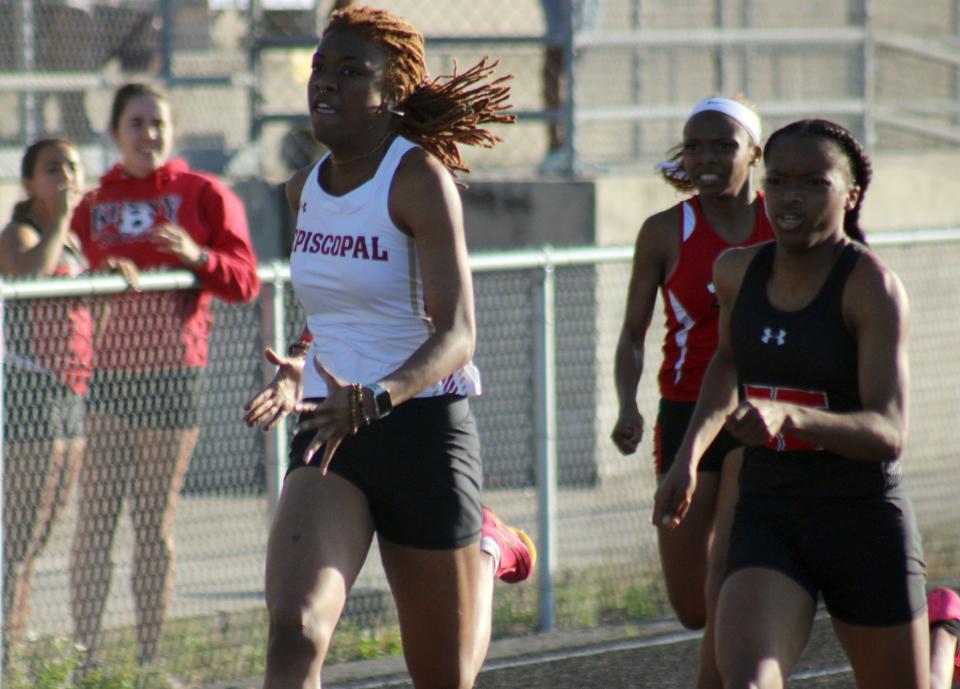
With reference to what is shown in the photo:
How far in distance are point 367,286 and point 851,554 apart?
54.9 inches

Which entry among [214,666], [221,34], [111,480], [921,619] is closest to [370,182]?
[921,619]

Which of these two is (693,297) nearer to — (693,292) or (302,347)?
(693,292)

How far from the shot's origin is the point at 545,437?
741 cm

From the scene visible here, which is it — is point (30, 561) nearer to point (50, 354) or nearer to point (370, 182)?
point (50, 354)

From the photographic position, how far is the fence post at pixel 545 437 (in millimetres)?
7355

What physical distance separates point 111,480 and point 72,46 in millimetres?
4976

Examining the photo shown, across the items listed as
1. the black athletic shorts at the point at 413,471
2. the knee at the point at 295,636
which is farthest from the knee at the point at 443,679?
the knee at the point at 295,636

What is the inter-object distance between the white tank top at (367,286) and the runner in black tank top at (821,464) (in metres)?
0.80

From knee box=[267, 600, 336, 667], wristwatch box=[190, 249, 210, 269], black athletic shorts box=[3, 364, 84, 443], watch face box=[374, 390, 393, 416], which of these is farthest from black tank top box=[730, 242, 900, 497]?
black athletic shorts box=[3, 364, 84, 443]

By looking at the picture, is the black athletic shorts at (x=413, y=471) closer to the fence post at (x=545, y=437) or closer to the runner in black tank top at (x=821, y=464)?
the runner in black tank top at (x=821, y=464)

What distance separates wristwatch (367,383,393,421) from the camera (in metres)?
4.00

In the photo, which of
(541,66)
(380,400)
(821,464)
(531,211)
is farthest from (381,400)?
(541,66)

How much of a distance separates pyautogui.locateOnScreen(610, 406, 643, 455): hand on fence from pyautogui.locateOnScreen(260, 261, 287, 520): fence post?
148cm

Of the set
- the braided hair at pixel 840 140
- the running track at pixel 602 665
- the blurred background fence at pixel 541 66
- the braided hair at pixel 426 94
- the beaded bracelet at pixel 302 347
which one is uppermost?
the blurred background fence at pixel 541 66
